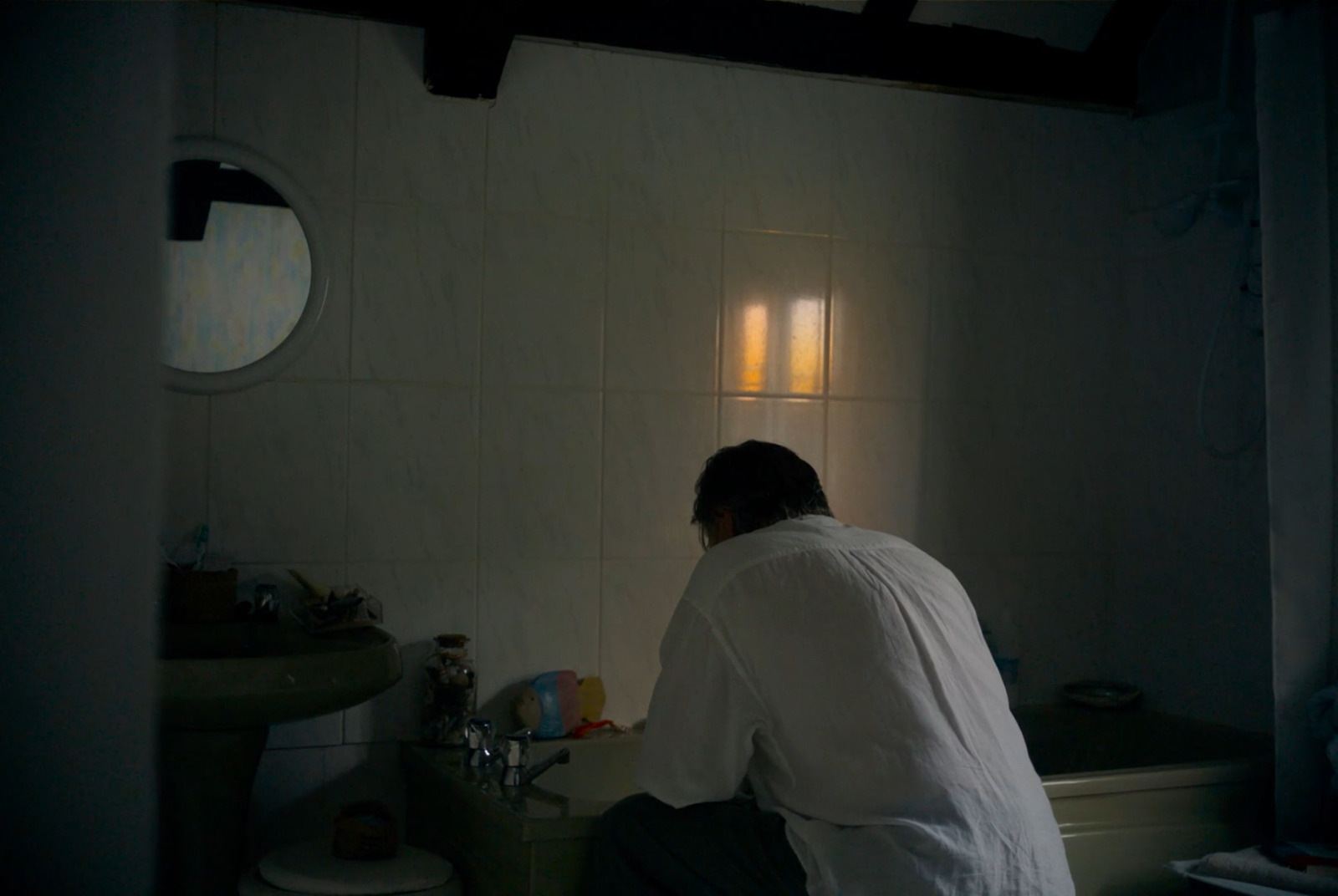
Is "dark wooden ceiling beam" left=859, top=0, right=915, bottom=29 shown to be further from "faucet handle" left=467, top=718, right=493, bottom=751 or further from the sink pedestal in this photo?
the sink pedestal

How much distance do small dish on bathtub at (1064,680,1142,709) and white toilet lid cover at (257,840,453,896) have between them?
1759mm

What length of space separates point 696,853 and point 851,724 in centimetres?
32

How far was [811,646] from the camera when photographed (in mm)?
1622

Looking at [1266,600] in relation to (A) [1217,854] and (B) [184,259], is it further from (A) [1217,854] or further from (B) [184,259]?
(B) [184,259]

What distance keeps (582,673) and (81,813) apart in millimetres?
2454

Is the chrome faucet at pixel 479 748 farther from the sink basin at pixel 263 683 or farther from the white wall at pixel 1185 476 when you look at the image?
the white wall at pixel 1185 476

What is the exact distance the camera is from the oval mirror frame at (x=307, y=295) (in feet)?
7.73

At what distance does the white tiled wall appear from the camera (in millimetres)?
2457

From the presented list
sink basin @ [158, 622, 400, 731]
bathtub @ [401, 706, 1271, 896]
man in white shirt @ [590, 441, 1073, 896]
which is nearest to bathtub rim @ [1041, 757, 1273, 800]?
bathtub @ [401, 706, 1271, 896]

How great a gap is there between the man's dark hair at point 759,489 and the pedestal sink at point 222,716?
2.15 feet

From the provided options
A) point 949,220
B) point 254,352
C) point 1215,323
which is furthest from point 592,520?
point 1215,323

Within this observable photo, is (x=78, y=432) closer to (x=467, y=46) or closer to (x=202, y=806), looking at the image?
(x=202, y=806)

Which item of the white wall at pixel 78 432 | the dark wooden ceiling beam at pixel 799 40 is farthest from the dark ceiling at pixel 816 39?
the white wall at pixel 78 432

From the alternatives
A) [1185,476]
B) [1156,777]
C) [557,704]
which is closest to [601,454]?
[557,704]
